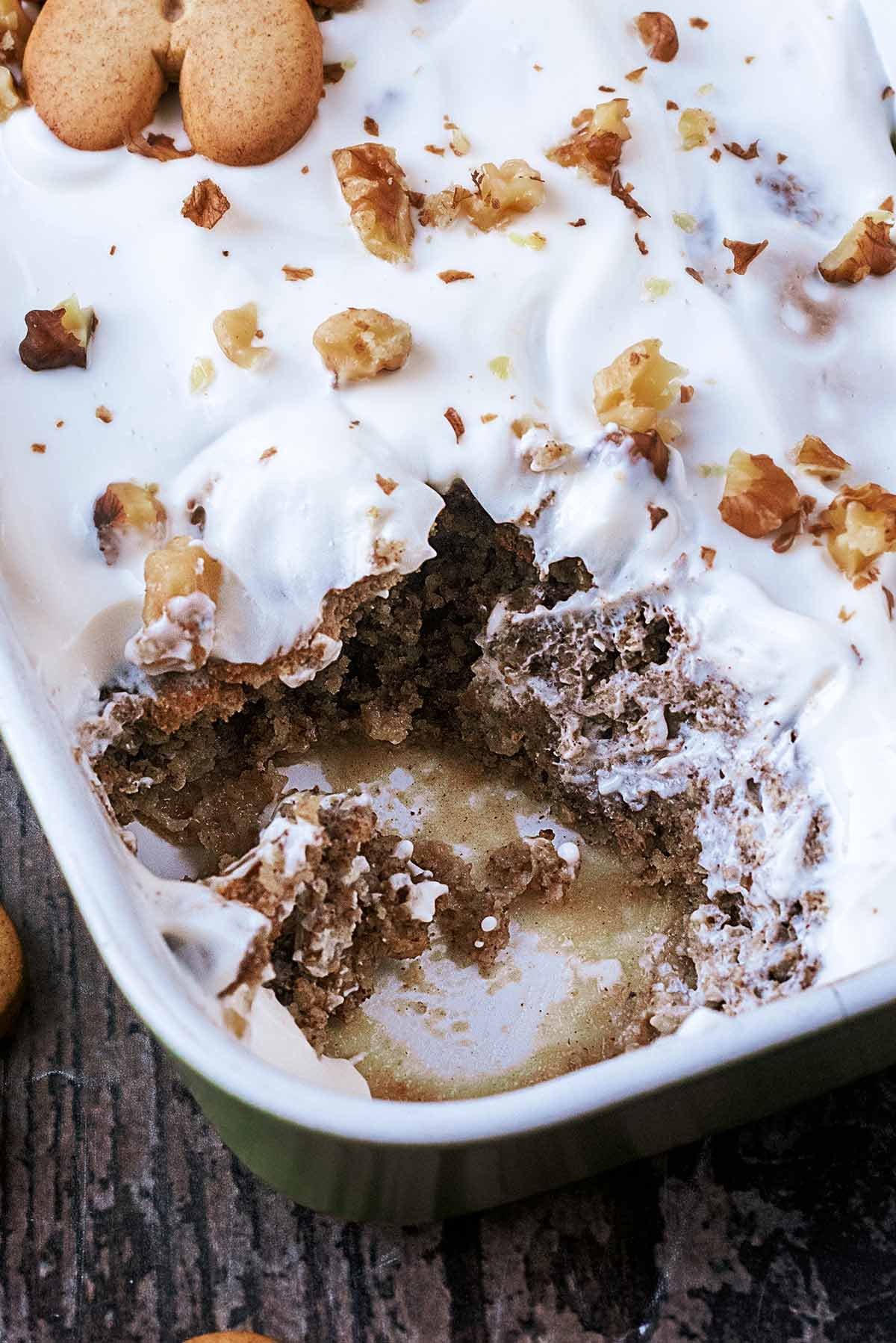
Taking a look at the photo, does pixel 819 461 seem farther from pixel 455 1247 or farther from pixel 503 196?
pixel 455 1247

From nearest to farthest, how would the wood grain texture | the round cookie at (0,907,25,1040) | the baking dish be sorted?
the baking dish → the wood grain texture → the round cookie at (0,907,25,1040)

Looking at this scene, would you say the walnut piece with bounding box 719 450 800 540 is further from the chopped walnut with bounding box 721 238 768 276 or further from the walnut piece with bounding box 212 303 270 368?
the walnut piece with bounding box 212 303 270 368

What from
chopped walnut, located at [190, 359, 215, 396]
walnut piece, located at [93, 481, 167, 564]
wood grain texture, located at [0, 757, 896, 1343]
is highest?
chopped walnut, located at [190, 359, 215, 396]

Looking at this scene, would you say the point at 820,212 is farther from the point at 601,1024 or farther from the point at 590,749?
the point at 601,1024

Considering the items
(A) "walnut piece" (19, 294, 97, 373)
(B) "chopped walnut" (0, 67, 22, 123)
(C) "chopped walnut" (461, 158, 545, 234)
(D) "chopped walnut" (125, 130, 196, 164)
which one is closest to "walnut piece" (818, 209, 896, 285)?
(C) "chopped walnut" (461, 158, 545, 234)

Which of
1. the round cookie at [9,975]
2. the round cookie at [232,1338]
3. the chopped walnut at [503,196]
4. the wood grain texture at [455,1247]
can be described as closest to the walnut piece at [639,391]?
the chopped walnut at [503,196]

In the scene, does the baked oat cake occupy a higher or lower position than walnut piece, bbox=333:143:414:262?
lower

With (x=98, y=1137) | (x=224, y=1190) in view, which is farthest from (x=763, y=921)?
(x=98, y=1137)
